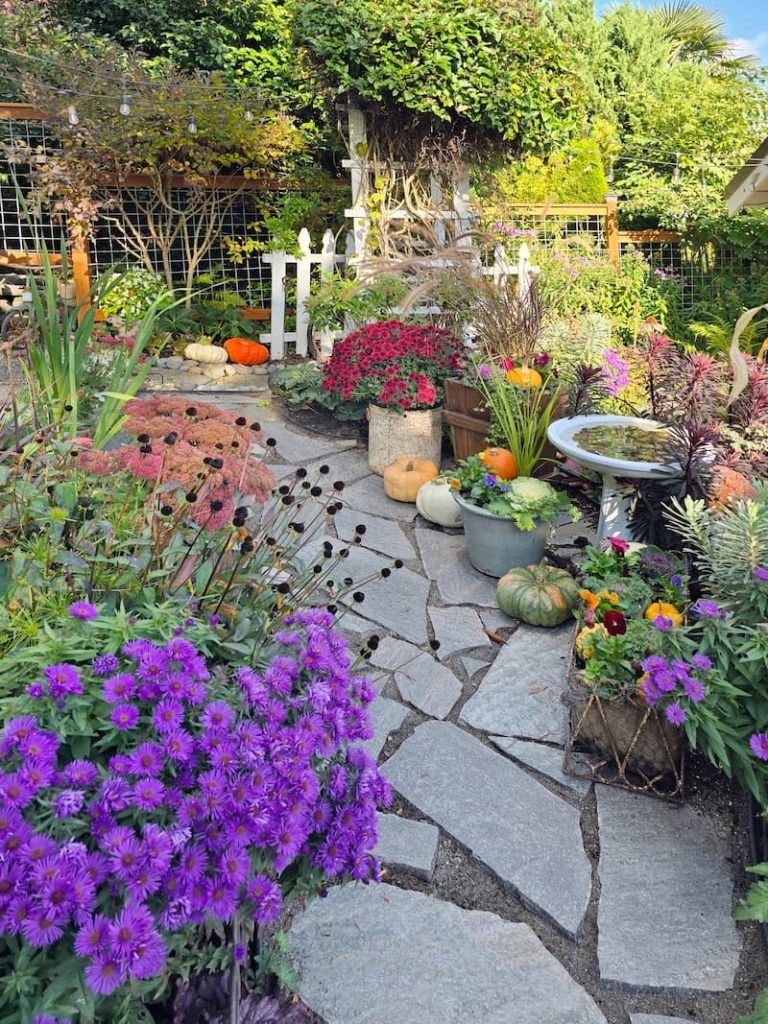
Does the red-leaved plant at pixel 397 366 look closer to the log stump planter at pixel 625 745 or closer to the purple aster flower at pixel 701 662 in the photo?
the log stump planter at pixel 625 745

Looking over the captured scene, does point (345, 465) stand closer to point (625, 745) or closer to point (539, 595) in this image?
point (539, 595)

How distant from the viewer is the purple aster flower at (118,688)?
3.90 feet

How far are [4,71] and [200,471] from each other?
808 cm

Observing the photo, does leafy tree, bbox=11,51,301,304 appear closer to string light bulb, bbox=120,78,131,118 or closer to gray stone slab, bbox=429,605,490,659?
string light bulb, bbox=120,78,131,118

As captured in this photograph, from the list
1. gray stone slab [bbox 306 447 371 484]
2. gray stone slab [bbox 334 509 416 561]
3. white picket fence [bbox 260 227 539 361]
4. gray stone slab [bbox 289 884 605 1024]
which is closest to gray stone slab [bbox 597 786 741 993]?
gray stone slab [bbox 289 884 605 1024]

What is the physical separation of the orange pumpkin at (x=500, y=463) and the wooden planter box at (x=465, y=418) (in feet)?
1.64

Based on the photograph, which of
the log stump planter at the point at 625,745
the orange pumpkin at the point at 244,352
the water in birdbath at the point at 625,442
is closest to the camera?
the log stump planter at the point at 625,745

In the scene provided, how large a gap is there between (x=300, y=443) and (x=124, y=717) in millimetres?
3960

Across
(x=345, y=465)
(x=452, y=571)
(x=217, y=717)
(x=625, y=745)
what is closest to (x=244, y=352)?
(x=345, y=465)

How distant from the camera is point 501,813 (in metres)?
2.22

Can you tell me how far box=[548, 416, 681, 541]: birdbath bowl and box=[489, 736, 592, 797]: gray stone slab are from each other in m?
1.03

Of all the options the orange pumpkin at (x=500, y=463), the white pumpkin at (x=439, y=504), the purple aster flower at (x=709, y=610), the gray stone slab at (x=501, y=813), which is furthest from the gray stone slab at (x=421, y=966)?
the white pumpkin at (x=439, y=504)

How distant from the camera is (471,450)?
4438 millimetres

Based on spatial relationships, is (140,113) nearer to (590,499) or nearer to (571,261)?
(571,261)
